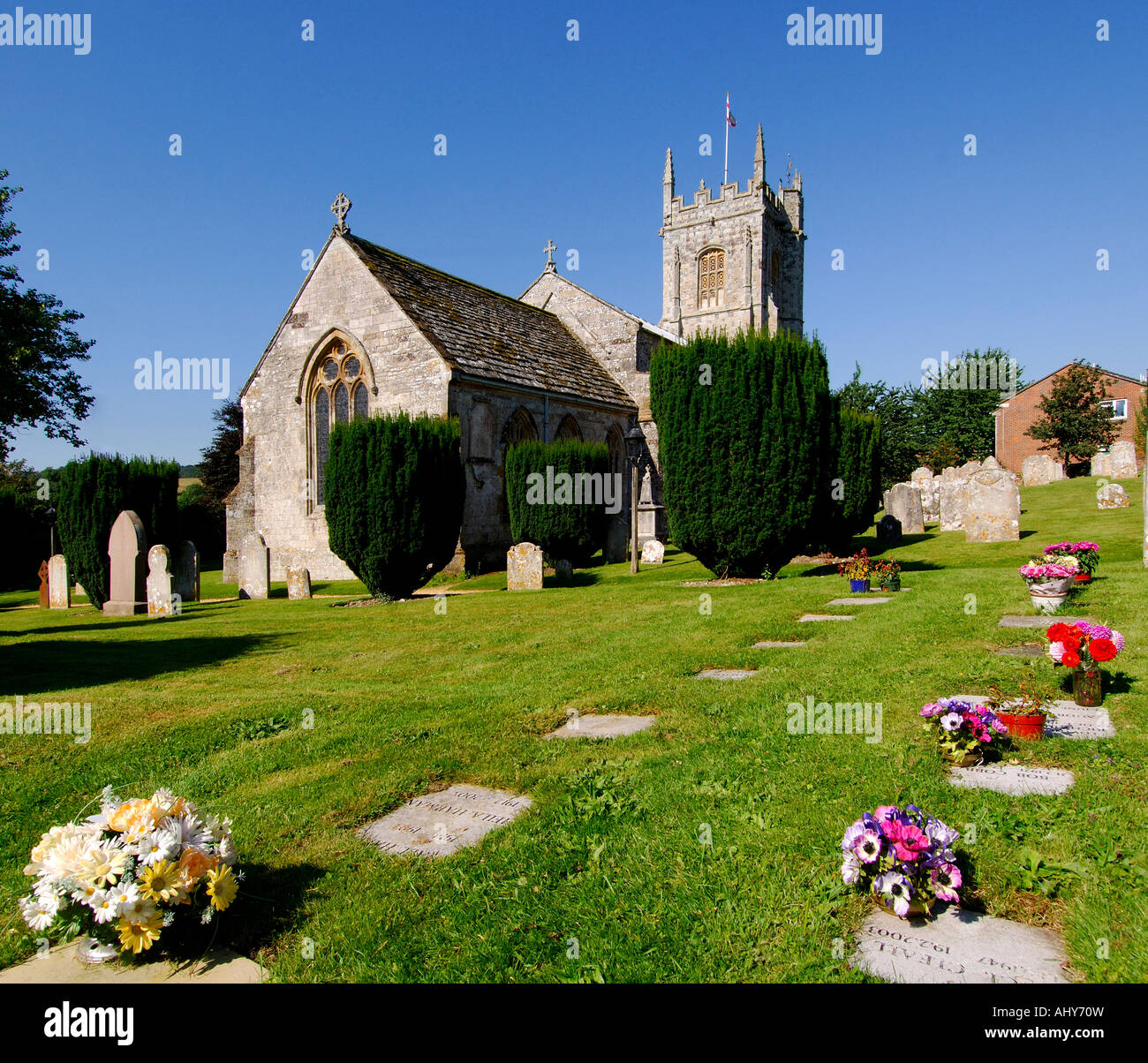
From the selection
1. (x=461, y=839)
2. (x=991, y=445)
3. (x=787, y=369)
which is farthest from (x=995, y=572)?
(x=991, y=445)

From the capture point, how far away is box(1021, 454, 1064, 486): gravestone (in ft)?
107

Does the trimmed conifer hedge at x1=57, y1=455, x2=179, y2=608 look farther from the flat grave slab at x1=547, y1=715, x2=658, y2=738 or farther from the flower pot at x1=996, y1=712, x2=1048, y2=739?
the flower pot at x1=996, y1=712, x2=1048, y2=739

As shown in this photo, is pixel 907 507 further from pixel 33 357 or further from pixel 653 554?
pixel 33 357

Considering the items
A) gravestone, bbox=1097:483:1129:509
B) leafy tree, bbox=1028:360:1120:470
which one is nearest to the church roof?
gravestone, bbox=1097:483:1129:509

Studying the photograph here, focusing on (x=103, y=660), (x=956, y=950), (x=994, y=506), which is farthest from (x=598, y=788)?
(x=994, y=506)

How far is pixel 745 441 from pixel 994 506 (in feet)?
26.7

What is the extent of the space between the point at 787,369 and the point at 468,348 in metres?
10.6

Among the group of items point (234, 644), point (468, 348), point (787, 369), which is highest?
point (468, 348)

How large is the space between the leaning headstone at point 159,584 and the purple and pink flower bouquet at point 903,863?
52.5ft

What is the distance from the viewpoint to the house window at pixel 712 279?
45156 mm

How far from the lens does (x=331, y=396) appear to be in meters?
21.4

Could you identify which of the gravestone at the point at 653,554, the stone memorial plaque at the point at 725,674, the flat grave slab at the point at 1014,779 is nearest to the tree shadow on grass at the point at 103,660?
the stone memorial plaque at the point at 725,674

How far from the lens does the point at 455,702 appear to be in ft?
19.5
